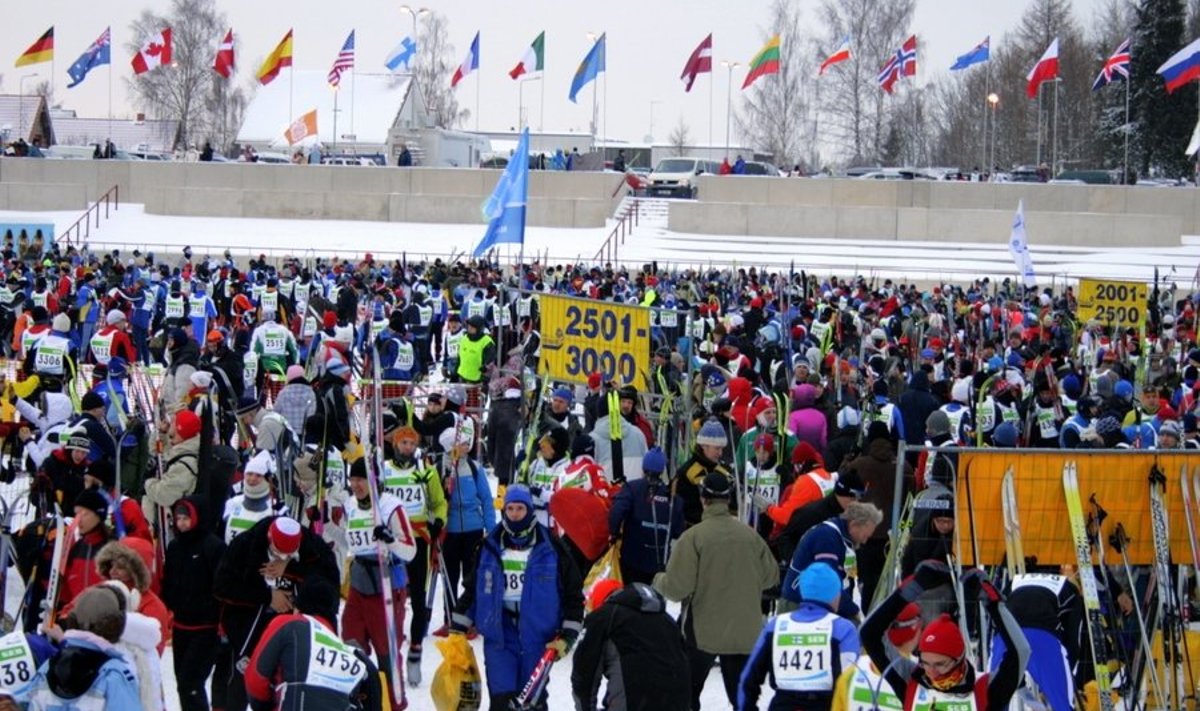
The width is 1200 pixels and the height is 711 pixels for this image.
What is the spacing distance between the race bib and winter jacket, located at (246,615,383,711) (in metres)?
1.44

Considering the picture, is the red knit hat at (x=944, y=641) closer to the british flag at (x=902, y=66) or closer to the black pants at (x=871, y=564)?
the black pants at (x=871, y=564)

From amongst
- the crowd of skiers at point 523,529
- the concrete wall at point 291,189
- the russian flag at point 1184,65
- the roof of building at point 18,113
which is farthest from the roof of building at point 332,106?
the crowd of skiers at point 523,529

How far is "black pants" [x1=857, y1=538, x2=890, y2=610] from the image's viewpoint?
10328 millimetres

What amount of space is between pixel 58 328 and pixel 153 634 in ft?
32.3

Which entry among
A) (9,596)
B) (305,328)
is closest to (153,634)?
(9,596)

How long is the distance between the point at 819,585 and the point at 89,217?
41.7 metres

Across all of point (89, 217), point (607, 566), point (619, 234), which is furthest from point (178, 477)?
point (89, 217)

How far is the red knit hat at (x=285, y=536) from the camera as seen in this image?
7.23 meters

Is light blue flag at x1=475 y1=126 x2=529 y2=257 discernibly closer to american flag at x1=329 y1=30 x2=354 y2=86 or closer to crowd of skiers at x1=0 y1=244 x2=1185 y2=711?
crowd of skiers at x1=0 y1=244 x2=1185 y2=711

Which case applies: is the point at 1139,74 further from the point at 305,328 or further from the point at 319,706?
the point at 319,706

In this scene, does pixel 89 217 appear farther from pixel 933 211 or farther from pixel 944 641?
pixel 944 641

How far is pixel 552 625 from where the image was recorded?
311 inches

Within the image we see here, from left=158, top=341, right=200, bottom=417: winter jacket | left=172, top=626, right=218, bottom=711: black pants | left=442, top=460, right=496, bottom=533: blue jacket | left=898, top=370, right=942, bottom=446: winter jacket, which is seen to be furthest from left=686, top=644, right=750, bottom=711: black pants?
left=158, top=341, right=200, bottom=417: winter jacket

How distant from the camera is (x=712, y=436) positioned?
9273mm
